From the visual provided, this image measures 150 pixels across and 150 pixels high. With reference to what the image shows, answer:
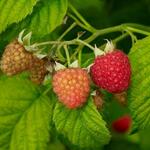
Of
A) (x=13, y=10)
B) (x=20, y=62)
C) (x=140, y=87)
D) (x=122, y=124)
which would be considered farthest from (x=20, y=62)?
(x=122, y=124)

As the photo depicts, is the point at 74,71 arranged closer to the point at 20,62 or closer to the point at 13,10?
the point at 20,62

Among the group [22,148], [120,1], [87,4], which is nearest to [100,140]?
[22,148]

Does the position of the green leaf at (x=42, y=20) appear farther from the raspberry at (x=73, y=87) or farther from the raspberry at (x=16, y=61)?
the raspberry at (x=73, y=87)

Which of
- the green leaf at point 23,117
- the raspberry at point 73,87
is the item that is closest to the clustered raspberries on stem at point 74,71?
the raspberry at point 73,87

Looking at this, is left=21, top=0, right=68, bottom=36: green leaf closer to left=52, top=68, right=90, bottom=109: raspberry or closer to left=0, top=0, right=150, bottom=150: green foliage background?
left=0, top=0, right=150, bottom=150: green foliage background

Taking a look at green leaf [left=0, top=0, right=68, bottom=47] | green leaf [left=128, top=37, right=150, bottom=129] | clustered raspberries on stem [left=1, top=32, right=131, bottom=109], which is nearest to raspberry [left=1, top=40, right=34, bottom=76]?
clustered raspberries on stem [left=1, top=32, right=131, bottom=109]

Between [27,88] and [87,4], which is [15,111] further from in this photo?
[87,4]
